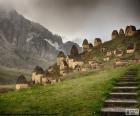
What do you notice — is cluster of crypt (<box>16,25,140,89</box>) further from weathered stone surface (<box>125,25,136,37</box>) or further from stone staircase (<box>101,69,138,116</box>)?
stone staircase (<box>101,69,138,116</box>)

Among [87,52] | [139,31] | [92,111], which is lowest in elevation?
[92,111]

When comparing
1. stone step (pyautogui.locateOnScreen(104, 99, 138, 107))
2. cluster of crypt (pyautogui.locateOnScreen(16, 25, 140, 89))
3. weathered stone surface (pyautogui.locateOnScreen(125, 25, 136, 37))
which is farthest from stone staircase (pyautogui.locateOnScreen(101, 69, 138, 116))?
weathered stone surface (pyautogui.locateOnScreen(125, 25, 136, 37))

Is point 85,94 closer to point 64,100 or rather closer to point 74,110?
point 64,100

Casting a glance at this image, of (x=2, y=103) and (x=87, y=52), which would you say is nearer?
(x=2, y=103)

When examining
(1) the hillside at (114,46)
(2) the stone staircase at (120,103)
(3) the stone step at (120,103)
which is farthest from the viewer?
(1) the hillside at (114,46)

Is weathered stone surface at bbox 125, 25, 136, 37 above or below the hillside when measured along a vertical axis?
above

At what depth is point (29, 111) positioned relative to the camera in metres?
13.2

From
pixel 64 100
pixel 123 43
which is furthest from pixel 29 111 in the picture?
pixel 123 43

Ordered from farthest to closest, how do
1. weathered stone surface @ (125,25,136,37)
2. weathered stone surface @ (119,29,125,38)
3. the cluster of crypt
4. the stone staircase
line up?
weathered stone surface @ (119,29,125,38) < weathered stone surface @ (125,25,136,37) < the cluster of crypt < the stone staircase

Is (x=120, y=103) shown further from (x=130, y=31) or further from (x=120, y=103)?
(x=130, y=31)

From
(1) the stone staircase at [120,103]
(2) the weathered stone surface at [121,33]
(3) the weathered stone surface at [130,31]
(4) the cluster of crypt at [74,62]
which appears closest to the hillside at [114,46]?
(4) the cluster of crypt at [74,62]

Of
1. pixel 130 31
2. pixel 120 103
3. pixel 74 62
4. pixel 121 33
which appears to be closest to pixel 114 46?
pixel 130 31

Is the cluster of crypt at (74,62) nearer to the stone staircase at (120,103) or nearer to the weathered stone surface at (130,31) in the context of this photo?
the weathered stone surface at (130,31)

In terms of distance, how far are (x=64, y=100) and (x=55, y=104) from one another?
1.04 metres
